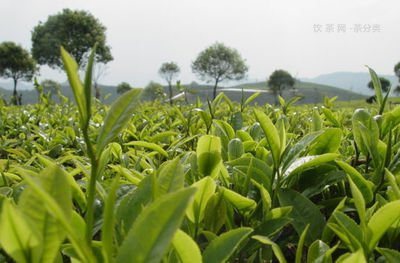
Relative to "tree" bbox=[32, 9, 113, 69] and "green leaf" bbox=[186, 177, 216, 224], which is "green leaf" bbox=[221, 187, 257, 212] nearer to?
"green leaf" bbox=[186, 177, 216, 224]

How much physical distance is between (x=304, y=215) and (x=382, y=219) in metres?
0.19

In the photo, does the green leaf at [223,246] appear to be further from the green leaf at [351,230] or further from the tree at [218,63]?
the tree at [218,63]

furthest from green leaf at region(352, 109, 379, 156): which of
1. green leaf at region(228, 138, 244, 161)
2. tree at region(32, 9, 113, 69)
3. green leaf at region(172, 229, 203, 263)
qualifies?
tree at region(32, 9, 113, 69)

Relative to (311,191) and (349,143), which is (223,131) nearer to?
(311,191)

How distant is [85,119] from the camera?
0.40 metres

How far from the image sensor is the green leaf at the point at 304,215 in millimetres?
684

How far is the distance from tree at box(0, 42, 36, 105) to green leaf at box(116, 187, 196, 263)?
40.1 m

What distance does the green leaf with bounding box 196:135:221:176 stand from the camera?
2.41ft

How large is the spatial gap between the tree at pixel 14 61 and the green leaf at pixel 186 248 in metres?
40.1

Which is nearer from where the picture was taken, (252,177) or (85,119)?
(85,119)

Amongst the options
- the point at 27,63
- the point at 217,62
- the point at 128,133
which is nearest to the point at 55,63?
the point at 27,63

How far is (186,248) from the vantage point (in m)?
0.44

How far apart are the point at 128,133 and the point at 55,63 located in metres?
43.3

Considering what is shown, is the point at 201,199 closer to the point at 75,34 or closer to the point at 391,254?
the point at 391,254
